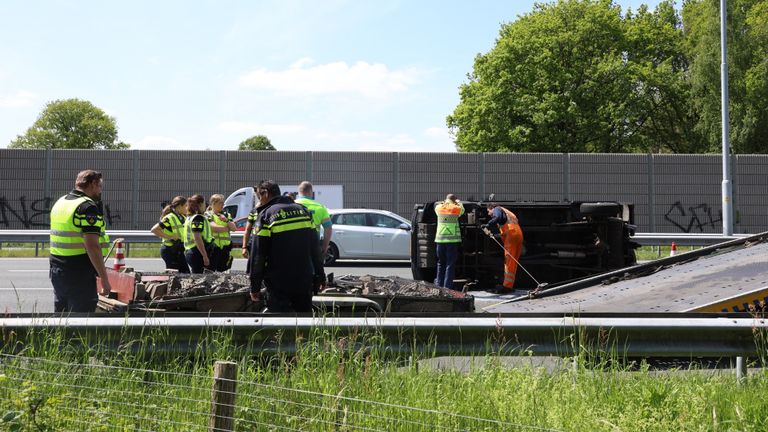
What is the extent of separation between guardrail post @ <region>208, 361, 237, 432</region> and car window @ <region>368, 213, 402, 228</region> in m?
15.5

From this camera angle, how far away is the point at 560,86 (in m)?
39.8

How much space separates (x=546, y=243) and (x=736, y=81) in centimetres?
3140

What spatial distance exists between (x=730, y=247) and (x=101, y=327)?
264 inches

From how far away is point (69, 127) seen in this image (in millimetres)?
77125

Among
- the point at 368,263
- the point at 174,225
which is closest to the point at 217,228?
the point at 174,225

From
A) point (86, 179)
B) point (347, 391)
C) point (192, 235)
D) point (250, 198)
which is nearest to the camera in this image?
point (347, 391)

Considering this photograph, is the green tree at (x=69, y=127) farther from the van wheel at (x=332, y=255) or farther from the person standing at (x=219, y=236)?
the person standing at (x=219, y=236)

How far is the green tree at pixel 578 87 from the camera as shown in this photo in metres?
39.3

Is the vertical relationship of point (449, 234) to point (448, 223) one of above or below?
below

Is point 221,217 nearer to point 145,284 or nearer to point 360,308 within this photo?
point 145,284

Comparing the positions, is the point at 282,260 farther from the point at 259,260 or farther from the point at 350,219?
the point at 350,219

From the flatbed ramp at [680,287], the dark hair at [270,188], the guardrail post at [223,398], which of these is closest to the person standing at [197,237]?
the dark hair at [270,188]

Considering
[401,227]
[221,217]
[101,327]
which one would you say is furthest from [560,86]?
[101,327]

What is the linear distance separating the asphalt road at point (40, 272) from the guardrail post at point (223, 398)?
812 centimetres
